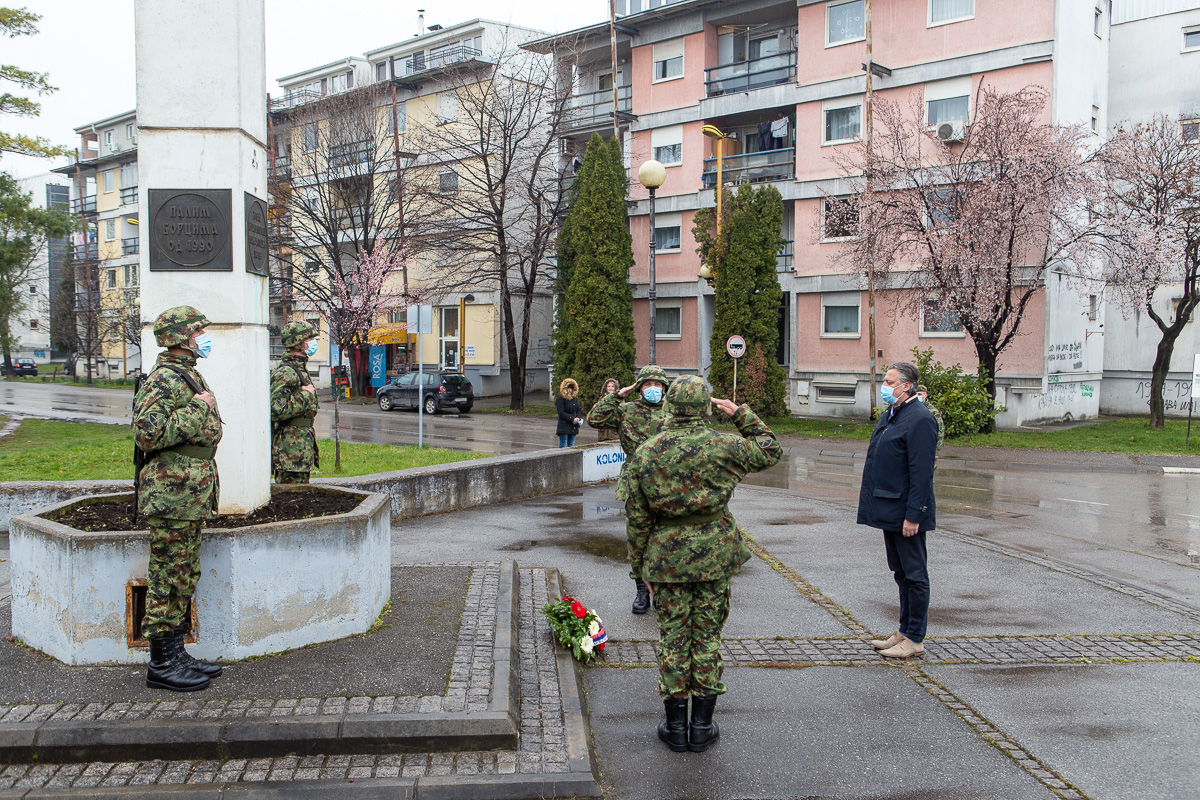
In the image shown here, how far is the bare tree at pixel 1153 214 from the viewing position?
21766 millimetres

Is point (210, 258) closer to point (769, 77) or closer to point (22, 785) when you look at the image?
point (22, 785)

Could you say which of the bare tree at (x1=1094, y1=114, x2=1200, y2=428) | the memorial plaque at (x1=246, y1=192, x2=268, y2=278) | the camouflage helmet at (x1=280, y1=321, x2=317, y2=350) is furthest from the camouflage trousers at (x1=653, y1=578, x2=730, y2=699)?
the bare tree at (x1=1094, y1=114, x2=1200, y2=428)

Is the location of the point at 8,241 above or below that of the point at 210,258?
above

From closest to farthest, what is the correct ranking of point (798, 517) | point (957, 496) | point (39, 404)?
point (798, 517)
point (957, 496)
point (39, 404)

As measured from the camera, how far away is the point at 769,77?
100 feet

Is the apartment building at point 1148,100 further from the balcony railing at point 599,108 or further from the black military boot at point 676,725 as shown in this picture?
the black military boot at point 676,725

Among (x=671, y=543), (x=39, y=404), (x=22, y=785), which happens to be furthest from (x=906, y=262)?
(x=39, y=404)

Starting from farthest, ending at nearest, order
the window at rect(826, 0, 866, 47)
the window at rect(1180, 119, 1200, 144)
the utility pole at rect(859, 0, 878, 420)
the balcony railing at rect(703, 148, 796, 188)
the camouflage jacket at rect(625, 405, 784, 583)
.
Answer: the balcony railing at rect(703, 148, 796, 188), the window at rect(826, 0, 866, 47), the window at rect(1180, 119, 1200, 144), the utility pole at rect(859, 0, 878, 420), the camouflage jacket at rect(625, 405, 784, 583)

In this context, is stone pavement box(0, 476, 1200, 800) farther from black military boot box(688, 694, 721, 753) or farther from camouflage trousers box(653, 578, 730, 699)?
camouflage trousers box(653, 578, 730, 699)

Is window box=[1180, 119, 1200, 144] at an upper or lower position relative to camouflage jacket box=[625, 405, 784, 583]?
upper

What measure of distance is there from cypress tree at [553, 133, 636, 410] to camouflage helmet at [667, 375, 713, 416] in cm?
2443

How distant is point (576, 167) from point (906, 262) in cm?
1396

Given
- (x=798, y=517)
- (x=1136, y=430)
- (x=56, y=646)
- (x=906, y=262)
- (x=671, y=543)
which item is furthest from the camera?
(x=906, y=262)

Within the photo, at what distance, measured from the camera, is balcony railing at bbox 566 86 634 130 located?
112ft
